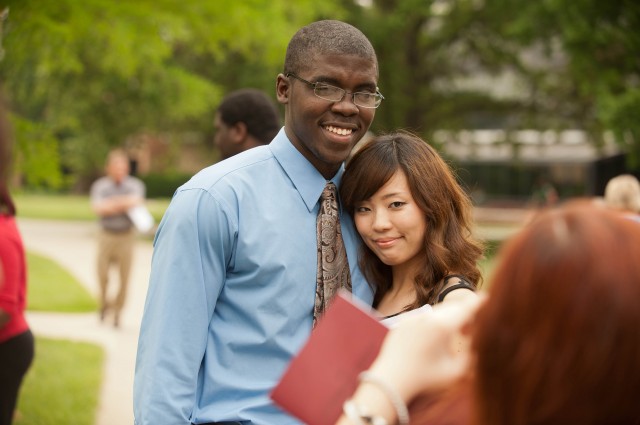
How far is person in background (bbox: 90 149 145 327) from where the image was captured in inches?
→ 440

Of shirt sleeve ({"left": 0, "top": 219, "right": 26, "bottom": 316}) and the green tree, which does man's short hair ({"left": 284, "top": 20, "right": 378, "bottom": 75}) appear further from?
the green tree

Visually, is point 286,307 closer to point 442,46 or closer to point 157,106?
point 157,106

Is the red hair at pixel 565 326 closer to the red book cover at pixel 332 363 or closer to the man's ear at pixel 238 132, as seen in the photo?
the red book cover at pixel 332 363

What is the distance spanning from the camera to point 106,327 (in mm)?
11141

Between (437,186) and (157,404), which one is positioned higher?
(437,186)

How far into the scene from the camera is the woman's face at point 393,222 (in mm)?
2893

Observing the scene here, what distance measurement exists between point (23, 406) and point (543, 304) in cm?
689

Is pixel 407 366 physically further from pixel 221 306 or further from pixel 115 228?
pixel 115 228

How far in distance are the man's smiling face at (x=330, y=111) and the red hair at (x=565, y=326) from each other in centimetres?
150

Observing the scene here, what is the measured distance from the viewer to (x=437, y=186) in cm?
296

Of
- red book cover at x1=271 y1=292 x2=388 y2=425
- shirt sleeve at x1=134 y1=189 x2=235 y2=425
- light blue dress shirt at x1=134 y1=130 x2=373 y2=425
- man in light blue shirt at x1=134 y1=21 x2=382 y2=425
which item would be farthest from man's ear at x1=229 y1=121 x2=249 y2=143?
red book cover at x1=271 y1=292 x2=388 y2=425

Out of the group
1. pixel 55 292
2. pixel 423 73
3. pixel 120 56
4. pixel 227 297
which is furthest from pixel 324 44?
pixel 423 73

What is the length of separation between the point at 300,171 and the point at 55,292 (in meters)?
12.2


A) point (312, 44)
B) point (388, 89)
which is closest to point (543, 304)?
point (312, 44)
